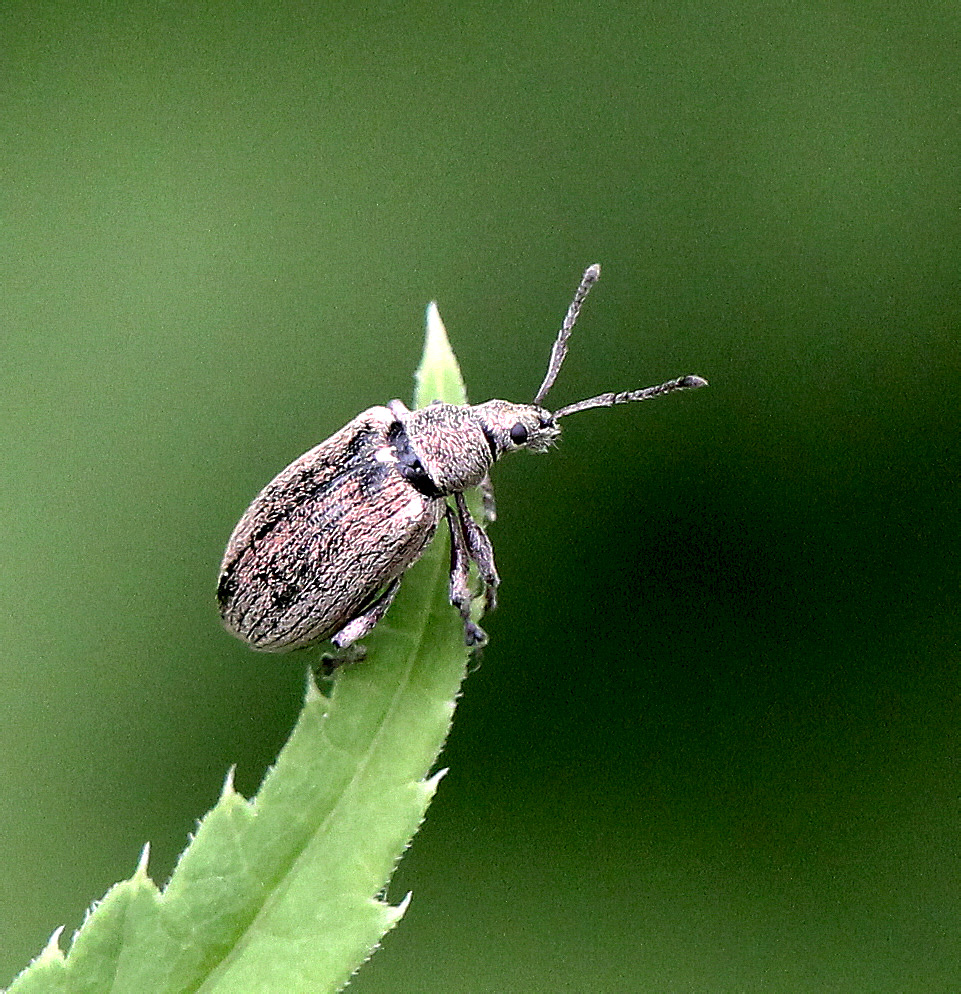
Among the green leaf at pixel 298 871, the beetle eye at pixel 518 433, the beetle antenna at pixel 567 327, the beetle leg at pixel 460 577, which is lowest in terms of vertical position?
the green leaf at pixel 298 871

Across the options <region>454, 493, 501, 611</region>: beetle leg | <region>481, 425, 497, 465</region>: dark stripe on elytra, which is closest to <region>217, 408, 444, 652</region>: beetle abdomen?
<region>454, 493, 501, 611</region>: beetle leg

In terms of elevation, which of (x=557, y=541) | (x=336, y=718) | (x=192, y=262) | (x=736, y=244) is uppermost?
(x=192, y=262)

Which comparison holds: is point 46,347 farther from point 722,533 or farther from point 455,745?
point 722,533

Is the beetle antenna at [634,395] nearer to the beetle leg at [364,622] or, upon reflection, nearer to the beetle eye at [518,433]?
the beetle eye at [518,433]

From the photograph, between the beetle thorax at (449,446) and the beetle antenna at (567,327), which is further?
the beetle antenna at (567,327)

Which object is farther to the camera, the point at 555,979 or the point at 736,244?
the point at 736,244

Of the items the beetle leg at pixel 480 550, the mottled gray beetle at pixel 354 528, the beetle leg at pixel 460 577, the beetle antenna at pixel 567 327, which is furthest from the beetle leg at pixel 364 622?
the beetle antenna at pixel 567 327

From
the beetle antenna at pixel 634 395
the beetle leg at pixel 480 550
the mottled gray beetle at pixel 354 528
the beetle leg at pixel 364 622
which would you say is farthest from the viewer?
the beetle antenna at pixel 634 395

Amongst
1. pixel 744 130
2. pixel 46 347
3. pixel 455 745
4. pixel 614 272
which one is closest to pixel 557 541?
pixel 455 745

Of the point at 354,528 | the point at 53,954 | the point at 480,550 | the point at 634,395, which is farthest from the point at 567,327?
the point at 53,954
